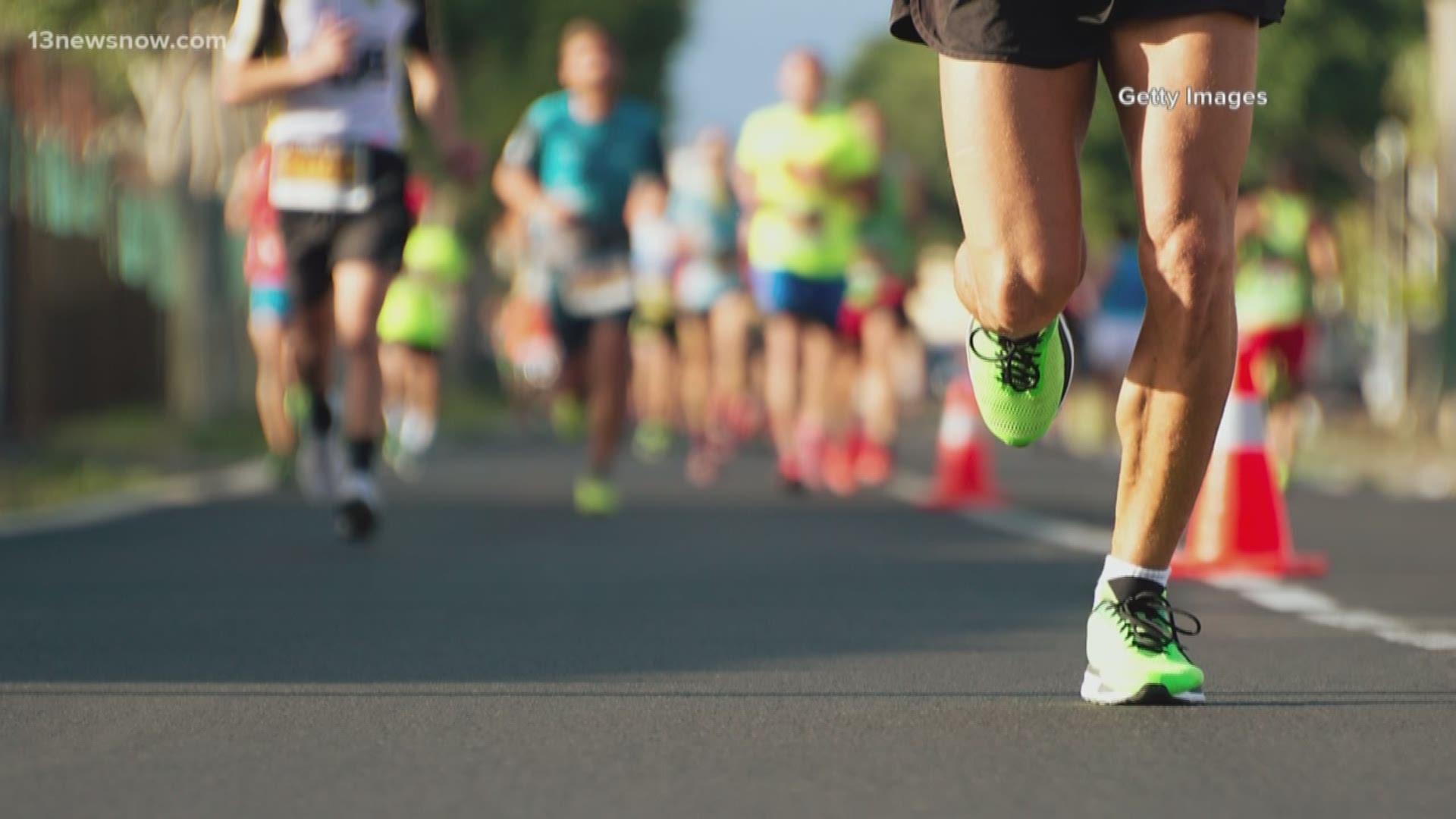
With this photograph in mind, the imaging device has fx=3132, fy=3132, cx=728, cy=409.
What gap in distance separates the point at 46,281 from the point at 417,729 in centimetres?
1804

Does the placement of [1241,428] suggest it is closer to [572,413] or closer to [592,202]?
[592,202]

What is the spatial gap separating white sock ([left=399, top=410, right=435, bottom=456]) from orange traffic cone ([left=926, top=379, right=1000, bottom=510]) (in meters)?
7.06

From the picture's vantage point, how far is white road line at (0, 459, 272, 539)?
38.3 ft

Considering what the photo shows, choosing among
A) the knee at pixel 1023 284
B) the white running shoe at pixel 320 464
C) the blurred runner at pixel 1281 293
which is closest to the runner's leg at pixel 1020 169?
the knee at pixel 1023 284

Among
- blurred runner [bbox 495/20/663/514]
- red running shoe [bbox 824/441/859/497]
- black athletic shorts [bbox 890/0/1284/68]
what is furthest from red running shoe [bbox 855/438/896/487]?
black athletic shorts [bbox 890/0/1284/68]

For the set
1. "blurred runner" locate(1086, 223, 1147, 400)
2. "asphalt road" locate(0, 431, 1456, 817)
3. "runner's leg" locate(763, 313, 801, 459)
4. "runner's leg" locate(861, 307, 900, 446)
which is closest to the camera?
"asphalt road" locate(0, 431, 1456, 817)

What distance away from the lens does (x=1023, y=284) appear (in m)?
5.66

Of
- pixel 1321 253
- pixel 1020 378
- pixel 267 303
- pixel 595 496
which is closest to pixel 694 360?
pixel 1321 253

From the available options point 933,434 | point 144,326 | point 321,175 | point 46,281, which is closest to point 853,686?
point 321,175

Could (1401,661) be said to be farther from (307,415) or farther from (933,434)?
(933,434)

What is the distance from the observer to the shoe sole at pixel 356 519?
10.6m

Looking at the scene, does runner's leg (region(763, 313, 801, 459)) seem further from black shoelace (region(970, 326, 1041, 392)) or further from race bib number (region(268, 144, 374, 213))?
black shoelace (region(970, 326, 1041, 392))

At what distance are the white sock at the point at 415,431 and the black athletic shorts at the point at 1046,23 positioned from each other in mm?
15424

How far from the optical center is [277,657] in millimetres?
6453
